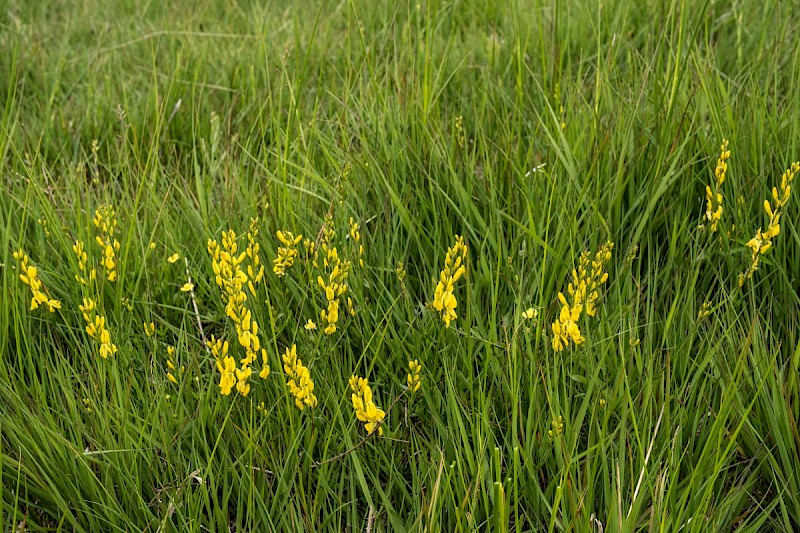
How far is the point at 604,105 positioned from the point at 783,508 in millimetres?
1308

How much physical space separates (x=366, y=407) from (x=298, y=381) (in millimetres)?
129

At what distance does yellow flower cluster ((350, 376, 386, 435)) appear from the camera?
56.8 inches

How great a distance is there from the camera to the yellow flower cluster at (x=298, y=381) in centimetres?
143

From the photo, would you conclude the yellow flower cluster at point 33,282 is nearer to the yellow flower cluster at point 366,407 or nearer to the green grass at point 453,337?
the green grass at point 453,337

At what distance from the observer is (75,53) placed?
3.70m

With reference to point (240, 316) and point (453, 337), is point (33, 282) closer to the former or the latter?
point (240, 316)

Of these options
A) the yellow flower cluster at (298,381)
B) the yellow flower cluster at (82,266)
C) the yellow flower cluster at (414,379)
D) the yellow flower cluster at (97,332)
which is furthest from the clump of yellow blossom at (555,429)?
the yellow flower cluster at (82,266)

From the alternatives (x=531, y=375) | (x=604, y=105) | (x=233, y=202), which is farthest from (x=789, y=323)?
(x=233, y=202)

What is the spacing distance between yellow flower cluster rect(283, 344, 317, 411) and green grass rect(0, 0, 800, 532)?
58mm

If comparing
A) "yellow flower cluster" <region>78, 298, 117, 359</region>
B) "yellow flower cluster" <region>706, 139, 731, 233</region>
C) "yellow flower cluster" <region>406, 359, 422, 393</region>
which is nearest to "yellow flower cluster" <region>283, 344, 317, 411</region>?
"yellow flower cluster" <region>406, 359, 422, 393</region>

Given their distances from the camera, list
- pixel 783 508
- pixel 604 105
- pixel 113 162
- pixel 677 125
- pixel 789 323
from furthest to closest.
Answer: pixel 113 162 → pixel 604 105 → pixel 677 125 → pixel 789 323 → pixel 783 508

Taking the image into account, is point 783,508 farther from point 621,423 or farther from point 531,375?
point 531,375

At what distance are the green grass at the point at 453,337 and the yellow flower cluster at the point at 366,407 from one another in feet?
0.26

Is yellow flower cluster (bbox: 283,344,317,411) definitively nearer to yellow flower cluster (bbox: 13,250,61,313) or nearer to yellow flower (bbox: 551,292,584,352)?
yellow flower (bbox: 551,292,584,352)
